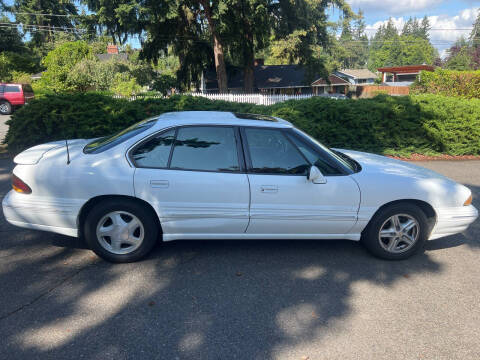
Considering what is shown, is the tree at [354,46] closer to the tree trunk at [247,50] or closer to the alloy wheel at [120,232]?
the tree trunk at [247,50]

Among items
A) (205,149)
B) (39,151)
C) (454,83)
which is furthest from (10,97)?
(454,83)

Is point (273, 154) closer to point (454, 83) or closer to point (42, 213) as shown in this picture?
point (42, 213)

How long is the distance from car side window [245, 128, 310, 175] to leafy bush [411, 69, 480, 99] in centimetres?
1552

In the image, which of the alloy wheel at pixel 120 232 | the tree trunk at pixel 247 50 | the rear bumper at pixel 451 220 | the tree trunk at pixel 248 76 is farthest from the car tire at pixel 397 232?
the tree trunk at pixel 248 76

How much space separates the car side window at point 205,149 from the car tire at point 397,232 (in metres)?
1.66

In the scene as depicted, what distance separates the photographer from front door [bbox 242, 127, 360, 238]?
12.9 ft

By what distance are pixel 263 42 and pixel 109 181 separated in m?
28.9

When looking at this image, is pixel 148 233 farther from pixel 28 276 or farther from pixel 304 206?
pixel 304 206

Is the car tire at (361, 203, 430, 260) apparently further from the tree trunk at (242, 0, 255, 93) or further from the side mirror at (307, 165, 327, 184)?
the tree trunk at (242, 0, 255, 93)

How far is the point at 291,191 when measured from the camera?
393cm

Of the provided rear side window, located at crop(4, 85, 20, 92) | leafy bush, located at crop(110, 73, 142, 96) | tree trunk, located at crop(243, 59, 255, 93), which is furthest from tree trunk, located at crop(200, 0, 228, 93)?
rear side window, located at crop(4, 85, 20, 92)

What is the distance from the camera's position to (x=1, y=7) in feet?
159

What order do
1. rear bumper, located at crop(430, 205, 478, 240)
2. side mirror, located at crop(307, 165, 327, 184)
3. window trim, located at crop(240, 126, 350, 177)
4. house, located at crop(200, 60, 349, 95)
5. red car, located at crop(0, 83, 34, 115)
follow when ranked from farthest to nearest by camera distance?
house, located at crop(200, 60, 349, 95) → red car, located at crop(0, 83, 34, 115) → rear bumper, located at crop(430, 205, 478, 240) → window trim, located at crop(240, 126, 350, 177) → side mirror, located at crop(307, 165, 327, 184)

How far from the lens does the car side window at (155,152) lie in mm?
3928
